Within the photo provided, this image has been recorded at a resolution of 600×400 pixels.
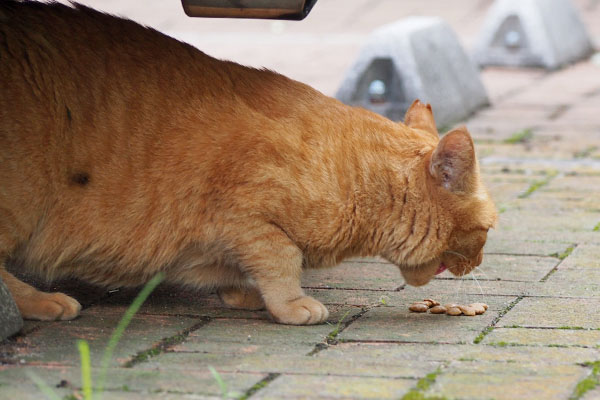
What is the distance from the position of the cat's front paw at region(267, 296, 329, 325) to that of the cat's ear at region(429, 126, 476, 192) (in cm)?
59

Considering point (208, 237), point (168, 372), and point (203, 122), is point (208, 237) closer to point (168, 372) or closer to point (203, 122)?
point (203, 122)

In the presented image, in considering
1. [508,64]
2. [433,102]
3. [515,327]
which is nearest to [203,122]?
[515,327]

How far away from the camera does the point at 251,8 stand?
11.1 feet

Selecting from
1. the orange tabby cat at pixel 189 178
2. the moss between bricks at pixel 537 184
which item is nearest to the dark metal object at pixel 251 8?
the orange tabby cat at pixel 189 178

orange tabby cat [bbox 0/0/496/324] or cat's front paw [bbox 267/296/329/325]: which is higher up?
orange tabby cat [bbox 0/0/496/324]

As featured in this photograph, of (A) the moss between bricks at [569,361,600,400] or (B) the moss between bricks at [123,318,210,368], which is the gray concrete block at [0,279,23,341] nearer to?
(B) the moss between bricks at [123,318,210,368]

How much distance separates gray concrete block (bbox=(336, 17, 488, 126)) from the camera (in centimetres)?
721

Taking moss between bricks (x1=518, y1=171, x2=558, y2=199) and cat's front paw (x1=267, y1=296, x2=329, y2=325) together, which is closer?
cat's front paw (x1=267, y1=296, x2=329, y2=325)

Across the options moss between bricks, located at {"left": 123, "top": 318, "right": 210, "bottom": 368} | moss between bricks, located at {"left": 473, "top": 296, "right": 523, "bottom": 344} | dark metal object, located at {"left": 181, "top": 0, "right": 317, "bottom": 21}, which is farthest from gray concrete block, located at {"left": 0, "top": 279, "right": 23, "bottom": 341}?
moss between bricks, located at {"left": 473, "top": 296, "right": 523, "bottom": 344}

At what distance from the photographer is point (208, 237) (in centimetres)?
340

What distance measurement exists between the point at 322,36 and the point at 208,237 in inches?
361

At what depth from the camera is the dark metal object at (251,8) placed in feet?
11.0

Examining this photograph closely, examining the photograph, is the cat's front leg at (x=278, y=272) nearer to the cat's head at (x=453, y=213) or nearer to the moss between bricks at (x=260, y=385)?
the cat's head at (x=453, y=213)

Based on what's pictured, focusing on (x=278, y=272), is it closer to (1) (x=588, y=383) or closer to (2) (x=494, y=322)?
(2) (x=494, y=322)
